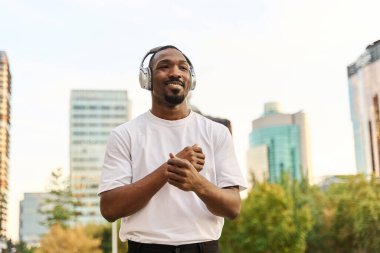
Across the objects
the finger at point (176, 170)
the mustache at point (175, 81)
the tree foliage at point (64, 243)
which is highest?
the mustache at point (175, 81)

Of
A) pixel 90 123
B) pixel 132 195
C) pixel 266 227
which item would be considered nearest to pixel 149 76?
pixel 132 195

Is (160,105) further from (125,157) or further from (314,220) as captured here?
(314,220)

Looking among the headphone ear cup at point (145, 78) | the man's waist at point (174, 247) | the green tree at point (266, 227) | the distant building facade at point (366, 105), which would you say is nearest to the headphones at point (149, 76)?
the headphone ear cup at point (145, 78)

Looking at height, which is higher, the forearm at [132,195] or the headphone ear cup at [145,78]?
the headphone ear cup at [145,78]

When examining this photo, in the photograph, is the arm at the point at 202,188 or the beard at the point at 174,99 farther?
the beard at the point at 174,99

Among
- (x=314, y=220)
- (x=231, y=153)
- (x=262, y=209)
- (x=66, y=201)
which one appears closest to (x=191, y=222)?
(x=231, y=153)

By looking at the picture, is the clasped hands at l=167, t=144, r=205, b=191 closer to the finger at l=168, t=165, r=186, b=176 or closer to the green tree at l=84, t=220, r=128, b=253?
the finger at l=168, t=165, r=186, b=176

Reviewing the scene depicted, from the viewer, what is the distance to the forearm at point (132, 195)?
250 centimetres

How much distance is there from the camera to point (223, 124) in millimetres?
3090

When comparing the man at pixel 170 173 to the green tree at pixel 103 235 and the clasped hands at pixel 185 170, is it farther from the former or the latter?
the green tree at pixel 103 235

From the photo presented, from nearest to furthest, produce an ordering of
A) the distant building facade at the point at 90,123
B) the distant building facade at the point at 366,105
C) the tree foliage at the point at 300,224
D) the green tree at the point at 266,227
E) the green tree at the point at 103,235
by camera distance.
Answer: the tree foliage at the point at 300,224
the green tree at the point at 266,227
the green tree at the point at 103,235
the distant building facade at the point at 366,105
the distant building facade at the point at 90,123

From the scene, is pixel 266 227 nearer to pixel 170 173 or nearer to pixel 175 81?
pixel 175 81

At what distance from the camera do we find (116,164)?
8.78 ft

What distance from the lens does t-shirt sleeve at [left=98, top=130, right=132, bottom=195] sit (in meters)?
2.63
